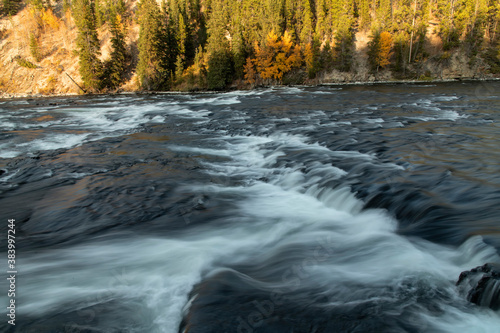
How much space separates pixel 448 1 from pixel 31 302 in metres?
89.6

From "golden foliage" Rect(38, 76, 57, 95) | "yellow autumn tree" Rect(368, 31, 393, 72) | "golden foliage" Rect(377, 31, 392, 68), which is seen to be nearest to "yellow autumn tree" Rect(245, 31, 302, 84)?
"yellow autumn tree" Rect(368, 31, 393, 72)

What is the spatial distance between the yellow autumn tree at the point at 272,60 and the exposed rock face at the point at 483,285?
57.0m

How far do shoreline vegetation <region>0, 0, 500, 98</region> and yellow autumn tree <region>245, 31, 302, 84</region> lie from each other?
190 mm

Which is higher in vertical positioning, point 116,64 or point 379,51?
point 379,51

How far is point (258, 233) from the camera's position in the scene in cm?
631

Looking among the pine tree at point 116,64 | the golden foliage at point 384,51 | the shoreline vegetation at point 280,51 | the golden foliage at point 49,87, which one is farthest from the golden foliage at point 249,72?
the golden foliage at point 49,87

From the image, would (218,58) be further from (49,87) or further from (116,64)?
(49,87)

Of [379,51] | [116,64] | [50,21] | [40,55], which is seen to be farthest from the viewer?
[50,21]

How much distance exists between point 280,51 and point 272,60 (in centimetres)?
267

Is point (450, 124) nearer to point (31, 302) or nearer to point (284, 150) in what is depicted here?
point (284, 150)

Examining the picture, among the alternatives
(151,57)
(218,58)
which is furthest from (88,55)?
(218,58)

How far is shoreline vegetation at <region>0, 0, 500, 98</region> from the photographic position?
2322 inches

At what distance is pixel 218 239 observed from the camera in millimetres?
6008

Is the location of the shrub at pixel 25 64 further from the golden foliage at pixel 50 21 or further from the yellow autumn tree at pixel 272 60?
the yellow autumn tree at pixel 272 60
